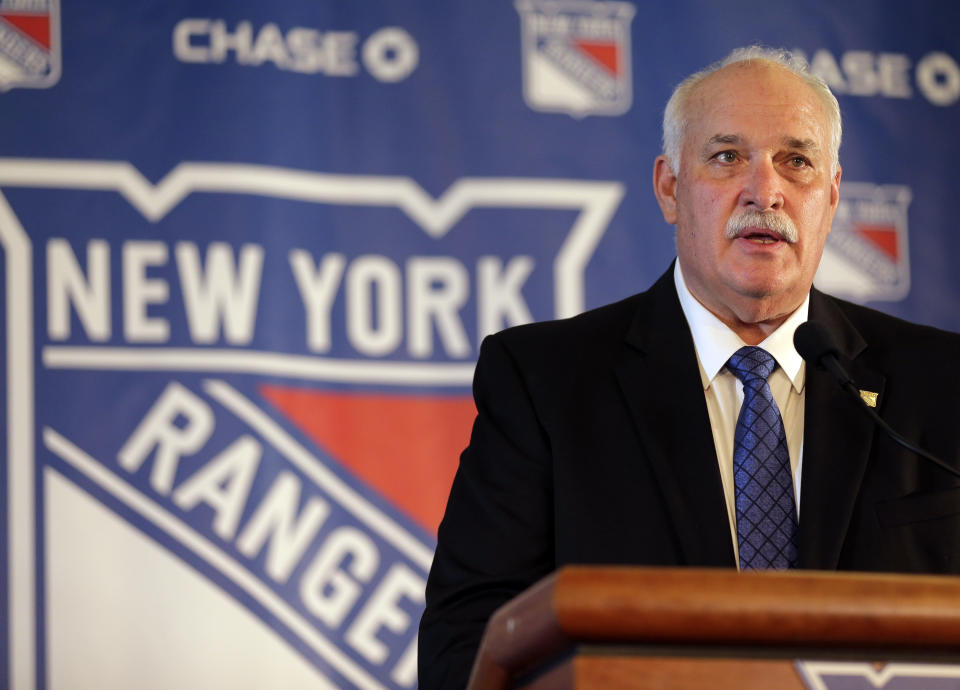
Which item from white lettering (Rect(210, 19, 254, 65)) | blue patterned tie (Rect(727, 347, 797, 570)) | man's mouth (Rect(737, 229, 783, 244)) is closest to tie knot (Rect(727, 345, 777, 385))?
blue patterned tie (Rect(727, 347, 797, 570))

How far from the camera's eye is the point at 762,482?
2.02m

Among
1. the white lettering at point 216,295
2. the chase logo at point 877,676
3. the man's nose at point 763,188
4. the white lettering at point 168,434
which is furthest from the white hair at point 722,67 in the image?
the chase logo at point 877,676

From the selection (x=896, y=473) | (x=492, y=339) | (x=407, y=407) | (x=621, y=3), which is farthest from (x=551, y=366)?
(x=621, y=3)

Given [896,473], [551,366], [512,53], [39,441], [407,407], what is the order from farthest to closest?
[512,53], [407,407], [39,441], [551,366], [896,473]

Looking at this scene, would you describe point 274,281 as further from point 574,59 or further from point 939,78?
point 939,78

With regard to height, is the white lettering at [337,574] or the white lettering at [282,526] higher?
the white lettering at [282,526]

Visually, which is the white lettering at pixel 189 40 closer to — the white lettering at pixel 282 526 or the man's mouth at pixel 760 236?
the white lettering at pixel 282 526

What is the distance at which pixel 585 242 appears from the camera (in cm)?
322

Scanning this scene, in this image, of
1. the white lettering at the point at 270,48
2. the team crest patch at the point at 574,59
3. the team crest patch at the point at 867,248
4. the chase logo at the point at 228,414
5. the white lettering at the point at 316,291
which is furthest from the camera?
the team crest patch at the point at 867,248

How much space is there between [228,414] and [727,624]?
6.52 feet

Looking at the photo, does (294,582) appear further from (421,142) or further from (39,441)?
(421,142)

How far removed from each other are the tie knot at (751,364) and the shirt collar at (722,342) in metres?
0.01

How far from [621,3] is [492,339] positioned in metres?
1.44

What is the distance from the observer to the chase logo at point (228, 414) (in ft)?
9.07
